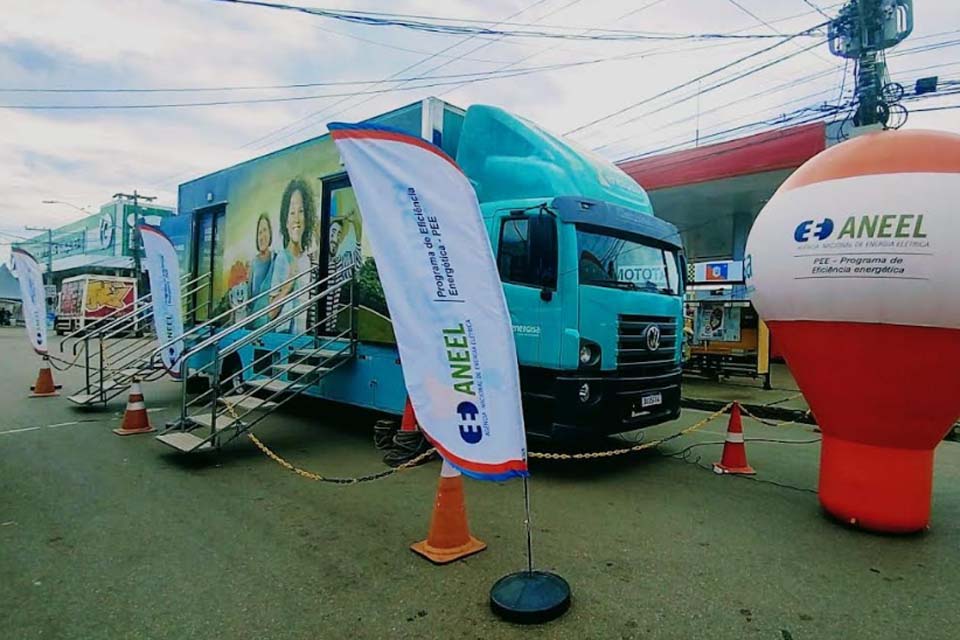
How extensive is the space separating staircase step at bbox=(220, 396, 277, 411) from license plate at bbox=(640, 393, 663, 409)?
403 cm

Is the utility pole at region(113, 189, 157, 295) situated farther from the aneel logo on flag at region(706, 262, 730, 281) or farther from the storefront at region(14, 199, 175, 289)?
the aneel logo on flag at region(706, 262, 730, 281)

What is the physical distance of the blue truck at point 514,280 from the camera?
5.64 meters

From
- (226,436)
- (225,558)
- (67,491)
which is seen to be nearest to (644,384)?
(225,558)

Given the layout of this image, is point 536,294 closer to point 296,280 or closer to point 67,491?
point 296,280

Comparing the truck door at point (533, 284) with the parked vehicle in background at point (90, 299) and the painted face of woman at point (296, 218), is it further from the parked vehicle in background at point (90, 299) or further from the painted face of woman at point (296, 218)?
the parked vehicle in background at point (90, 299)

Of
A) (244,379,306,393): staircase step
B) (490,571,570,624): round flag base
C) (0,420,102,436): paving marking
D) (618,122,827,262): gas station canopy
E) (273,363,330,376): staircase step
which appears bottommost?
(0,420,102,436): paving marking

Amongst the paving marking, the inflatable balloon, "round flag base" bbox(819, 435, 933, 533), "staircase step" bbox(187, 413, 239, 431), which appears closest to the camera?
the inflatable balloon

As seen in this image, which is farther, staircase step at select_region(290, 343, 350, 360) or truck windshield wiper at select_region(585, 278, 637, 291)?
staircase step at select_region(290, 343, 350, 360)

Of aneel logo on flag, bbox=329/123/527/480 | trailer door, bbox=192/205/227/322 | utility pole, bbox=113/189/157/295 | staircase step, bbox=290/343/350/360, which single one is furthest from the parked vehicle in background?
aneel logo on flag, bbox=329/123/527/480

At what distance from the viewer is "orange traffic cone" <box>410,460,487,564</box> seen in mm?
4027

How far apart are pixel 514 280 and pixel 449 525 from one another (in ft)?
8.51

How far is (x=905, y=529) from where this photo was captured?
4.48m

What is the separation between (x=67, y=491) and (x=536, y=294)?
15.0 feet

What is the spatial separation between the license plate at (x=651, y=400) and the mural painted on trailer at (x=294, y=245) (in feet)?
8.94
